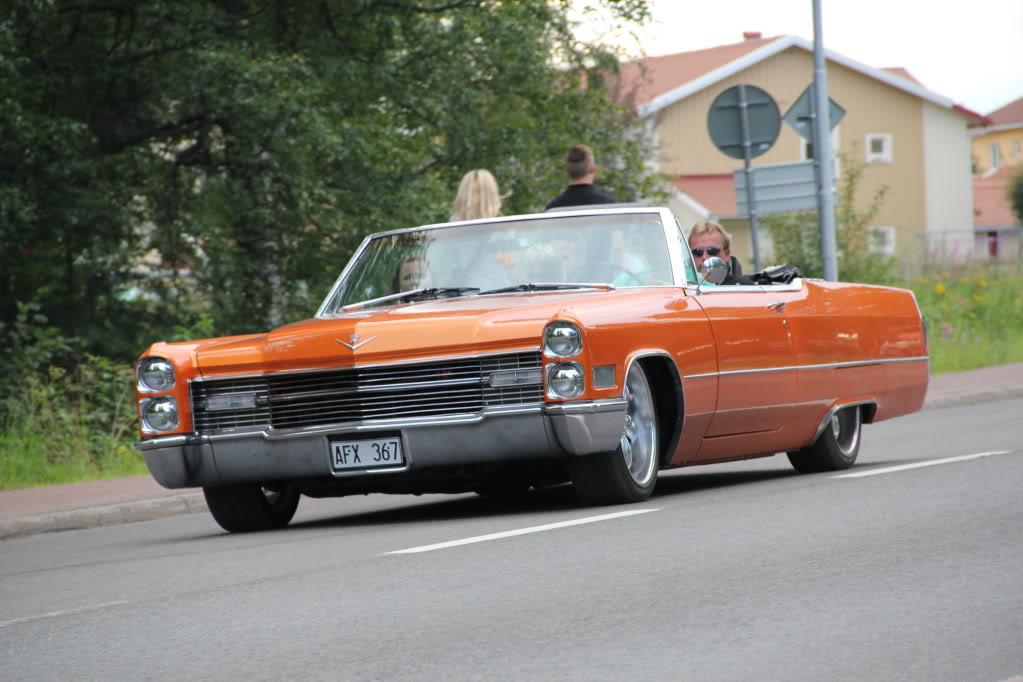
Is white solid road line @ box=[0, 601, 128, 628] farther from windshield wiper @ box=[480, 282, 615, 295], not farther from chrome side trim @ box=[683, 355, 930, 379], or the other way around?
chrome side trim @ box=[683, 355, 930, 379]

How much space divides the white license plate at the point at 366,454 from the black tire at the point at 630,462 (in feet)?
2.89

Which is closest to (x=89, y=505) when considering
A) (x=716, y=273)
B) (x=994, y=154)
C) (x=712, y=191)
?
(x=716, y=273)

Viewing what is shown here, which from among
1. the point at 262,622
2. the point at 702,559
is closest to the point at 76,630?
the point at 262,622

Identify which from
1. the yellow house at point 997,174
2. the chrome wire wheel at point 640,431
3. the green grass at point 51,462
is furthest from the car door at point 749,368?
the yellow house at point 997,174

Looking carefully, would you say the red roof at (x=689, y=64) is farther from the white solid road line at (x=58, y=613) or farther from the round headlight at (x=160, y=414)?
the white solid road line at (x=58, y=613)

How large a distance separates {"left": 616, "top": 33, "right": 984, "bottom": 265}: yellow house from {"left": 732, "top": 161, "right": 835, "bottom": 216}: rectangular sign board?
3501cm

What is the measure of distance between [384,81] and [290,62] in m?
1.65

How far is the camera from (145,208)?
830 inches

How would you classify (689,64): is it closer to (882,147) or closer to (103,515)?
(882,147)

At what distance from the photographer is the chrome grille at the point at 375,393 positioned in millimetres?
7867

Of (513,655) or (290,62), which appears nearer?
(513,655)

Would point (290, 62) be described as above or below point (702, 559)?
above

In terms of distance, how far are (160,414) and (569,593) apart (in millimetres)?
3326

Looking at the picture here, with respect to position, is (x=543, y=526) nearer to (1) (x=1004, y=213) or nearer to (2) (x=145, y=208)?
(2) (x=145, y=208)
